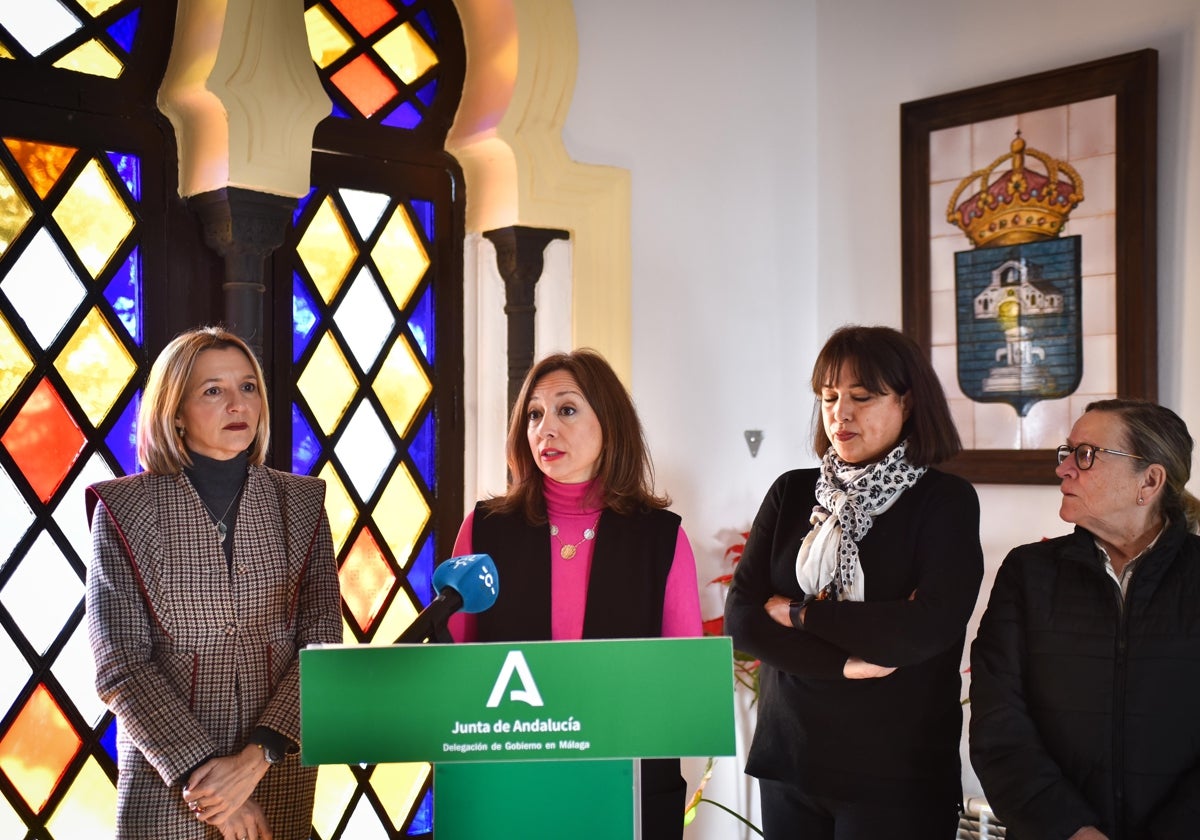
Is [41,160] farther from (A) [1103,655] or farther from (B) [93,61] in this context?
(A) [1103,655]

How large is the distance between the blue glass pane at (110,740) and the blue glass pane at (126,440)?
62 cm

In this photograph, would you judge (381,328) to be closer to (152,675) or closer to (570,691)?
(152,675)

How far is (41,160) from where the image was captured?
2984 millimetres

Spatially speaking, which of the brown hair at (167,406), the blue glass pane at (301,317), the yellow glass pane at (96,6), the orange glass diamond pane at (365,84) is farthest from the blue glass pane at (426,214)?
the brown hair at (167,406)

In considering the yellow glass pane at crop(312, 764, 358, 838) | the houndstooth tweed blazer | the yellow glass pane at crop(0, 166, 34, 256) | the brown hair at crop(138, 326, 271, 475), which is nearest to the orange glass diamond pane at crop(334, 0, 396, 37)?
the yellow glass pane at crop(0, 166, 34, 256)

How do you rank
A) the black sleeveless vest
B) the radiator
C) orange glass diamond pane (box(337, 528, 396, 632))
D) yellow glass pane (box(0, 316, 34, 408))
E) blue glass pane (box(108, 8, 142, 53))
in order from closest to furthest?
the black sleeveless vest
yellow glass pane (box(0, 316, 34, 408))
blue glass pane (box(108, 8, 142, 53))
orange glass diamond pane (box(337, 528, 396, 632))
the radiator

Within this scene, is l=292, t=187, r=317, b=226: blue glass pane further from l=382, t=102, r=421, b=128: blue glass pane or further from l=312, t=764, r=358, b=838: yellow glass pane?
l=312, t=764, r=358, b=838: yellow glass pane

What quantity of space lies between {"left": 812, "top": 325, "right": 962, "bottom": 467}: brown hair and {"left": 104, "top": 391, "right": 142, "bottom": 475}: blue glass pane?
1.70 meters

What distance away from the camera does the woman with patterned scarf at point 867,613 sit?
242cm

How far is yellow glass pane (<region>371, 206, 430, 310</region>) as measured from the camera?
366cm

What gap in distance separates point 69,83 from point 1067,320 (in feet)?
9.74

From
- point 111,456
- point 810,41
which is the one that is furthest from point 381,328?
point 810,41

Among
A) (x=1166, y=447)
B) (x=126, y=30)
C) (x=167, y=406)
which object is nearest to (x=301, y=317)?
(x=126, y=30)

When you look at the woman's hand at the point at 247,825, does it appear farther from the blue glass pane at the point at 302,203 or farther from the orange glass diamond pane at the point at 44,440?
the blue glass pane at the point at 302,203
